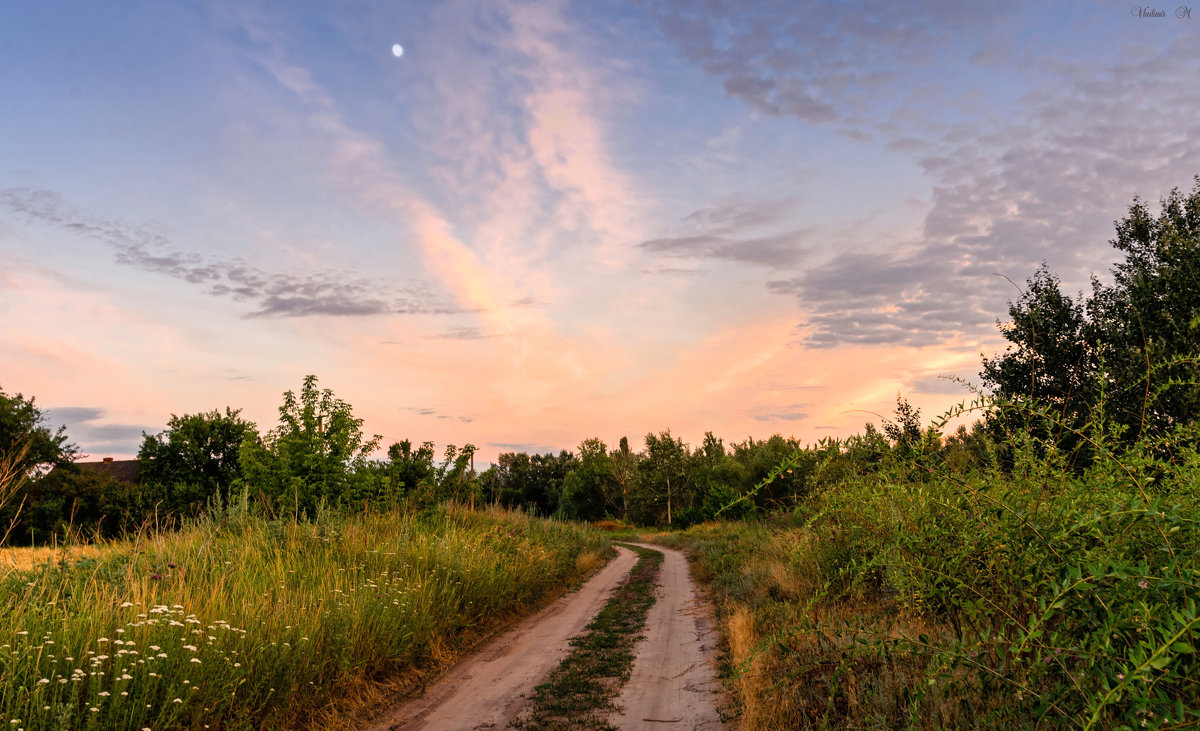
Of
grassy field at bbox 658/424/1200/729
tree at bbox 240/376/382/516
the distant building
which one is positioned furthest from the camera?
the distant building

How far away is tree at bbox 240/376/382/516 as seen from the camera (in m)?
15.1

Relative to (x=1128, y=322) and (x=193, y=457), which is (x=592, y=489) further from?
(x=1128, y=322)

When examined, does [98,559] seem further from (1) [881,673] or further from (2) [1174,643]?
(2) [1174,643]

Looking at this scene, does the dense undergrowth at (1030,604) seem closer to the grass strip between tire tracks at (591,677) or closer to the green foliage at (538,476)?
the grass strip between tire tracks at (591,677)

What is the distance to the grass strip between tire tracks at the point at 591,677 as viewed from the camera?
649 centimetres

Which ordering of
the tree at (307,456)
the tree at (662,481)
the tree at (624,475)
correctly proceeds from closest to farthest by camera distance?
1. the tree at (307,456)
2. the tree at (662,481)
3. the tree at (624,475)

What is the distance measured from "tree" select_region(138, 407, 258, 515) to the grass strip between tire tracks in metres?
41.7

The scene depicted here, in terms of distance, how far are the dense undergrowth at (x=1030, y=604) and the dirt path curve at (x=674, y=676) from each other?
1.80ft

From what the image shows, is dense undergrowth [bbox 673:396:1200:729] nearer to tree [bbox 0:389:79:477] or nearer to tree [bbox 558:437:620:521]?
tree [bbox 0:389:79:477]

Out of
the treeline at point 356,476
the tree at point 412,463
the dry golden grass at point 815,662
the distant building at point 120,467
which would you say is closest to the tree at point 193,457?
the treeline at point 356,476

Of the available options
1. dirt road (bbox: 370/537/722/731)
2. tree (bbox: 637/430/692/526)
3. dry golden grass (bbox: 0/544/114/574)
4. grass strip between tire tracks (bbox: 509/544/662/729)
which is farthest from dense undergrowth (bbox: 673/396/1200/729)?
tree (bbox: 637/430/692/526)

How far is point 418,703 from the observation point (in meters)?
7.09

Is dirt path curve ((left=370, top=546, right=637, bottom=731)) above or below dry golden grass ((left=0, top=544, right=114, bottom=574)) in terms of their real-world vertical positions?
below

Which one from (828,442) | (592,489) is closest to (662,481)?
(592,489)
